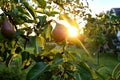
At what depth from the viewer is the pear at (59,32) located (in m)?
0.92

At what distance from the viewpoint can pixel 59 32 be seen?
92 centimetres

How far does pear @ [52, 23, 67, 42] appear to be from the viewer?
0.92 meters

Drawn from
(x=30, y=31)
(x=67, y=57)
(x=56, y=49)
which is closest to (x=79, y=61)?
(x=67, y=57)

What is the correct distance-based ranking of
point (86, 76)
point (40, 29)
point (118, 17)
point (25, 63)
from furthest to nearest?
point (118, 17) < point (25, 63) < point (40, 29) < point (86, 76)

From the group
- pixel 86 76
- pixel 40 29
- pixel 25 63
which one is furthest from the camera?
Result: pixel 25 63

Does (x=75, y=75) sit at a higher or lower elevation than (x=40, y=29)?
lower

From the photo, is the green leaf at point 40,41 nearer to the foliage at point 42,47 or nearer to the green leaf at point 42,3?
the foliage at point 42,47

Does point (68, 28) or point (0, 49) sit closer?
point (68, 28)

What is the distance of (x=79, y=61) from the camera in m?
0.95

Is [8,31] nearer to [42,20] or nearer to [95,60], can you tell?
[42,20]

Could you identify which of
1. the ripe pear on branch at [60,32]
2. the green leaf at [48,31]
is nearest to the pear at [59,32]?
the ripe pear on branch at [60,32]

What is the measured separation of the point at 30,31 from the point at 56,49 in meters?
0.12

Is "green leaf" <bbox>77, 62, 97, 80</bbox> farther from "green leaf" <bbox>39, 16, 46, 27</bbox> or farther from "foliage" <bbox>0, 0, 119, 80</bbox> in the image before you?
"green leaf" <bbox>39, 16, 46, 27</bbox>

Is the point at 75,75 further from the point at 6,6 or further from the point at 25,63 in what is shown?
the point at 6,6
